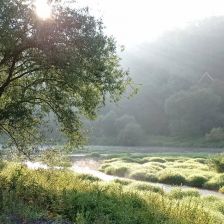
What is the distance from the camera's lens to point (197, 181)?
46688 mm

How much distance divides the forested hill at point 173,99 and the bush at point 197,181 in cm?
7065

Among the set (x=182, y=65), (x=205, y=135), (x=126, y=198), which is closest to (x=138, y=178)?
(x=126, y=198)

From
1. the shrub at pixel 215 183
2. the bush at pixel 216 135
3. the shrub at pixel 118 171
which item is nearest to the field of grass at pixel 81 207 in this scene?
the shrub at pixel 215 183

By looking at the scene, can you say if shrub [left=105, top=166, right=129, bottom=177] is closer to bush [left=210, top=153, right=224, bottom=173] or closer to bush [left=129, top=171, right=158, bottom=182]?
bush [left=129, top=171, right=158, bottom=182]

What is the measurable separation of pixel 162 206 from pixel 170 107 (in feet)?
437

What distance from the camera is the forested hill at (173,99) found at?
139625 mm

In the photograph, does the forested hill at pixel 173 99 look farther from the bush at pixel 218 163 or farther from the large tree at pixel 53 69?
the large tree at pixel 53 69

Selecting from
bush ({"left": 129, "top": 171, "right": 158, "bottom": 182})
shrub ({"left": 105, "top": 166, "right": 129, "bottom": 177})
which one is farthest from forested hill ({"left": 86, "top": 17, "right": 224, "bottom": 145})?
bush ({"left": 129, "top": 171, "right": 158, "bottom": 182})

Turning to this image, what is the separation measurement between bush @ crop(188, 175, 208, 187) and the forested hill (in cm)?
7065

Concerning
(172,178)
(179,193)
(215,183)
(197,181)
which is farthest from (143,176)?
(179,193)

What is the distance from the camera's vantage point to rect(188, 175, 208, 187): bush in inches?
1820

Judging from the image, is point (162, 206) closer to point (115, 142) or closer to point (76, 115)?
point (76, 115)

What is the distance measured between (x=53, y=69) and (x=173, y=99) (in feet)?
426

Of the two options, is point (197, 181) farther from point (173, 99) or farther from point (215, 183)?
point (173, 99)
